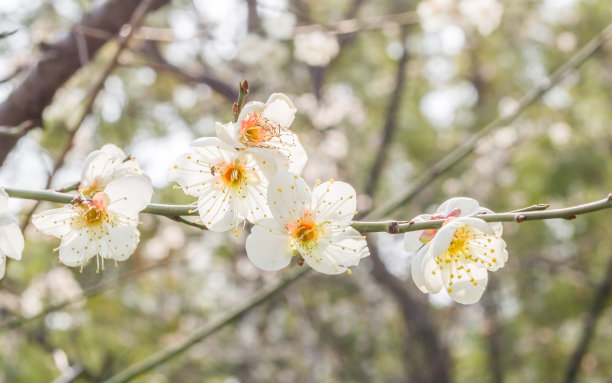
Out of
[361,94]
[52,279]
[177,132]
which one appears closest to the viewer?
[52,279]

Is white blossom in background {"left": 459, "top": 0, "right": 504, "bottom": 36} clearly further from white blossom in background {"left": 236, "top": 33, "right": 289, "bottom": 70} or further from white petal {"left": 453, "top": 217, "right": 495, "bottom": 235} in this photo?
white petal {"left": 453, "top": 217, "right": 495, "bottom": 235}

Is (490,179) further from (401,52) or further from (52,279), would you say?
(52,279)

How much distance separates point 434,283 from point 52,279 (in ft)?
10.1

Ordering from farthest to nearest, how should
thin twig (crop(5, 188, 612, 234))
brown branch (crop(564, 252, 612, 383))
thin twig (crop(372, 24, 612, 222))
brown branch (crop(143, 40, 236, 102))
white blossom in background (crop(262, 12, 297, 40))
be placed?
white blossom in background (crop(262, 12, 297, 40))
brown branch (crop(564, 252, 612, 383))
brown branch (crop(143, 40, 236, 102))
thin twig (crop(372, 24, 612, 222))
thin twig (crop(5, 188, 612, 234))

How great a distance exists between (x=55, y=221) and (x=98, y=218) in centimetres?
7

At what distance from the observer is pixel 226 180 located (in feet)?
2.99

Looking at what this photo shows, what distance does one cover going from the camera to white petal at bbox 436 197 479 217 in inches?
33.8

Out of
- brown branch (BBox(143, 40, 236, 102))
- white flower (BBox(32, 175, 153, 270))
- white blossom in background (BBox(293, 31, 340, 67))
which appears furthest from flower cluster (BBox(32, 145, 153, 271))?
white blossom in background (BBox(293, 31, 340, 67))

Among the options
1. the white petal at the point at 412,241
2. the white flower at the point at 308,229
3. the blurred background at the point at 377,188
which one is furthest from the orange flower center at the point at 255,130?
the blurred background at the point at 377,188

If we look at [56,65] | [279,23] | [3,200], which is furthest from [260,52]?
[3,200]

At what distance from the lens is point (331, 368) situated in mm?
4336

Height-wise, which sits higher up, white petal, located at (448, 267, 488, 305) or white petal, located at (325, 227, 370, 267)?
white petal, located at (325, 227, 370, 267)

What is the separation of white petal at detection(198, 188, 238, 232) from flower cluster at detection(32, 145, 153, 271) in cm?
10

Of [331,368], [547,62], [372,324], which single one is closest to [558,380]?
[372,324]
